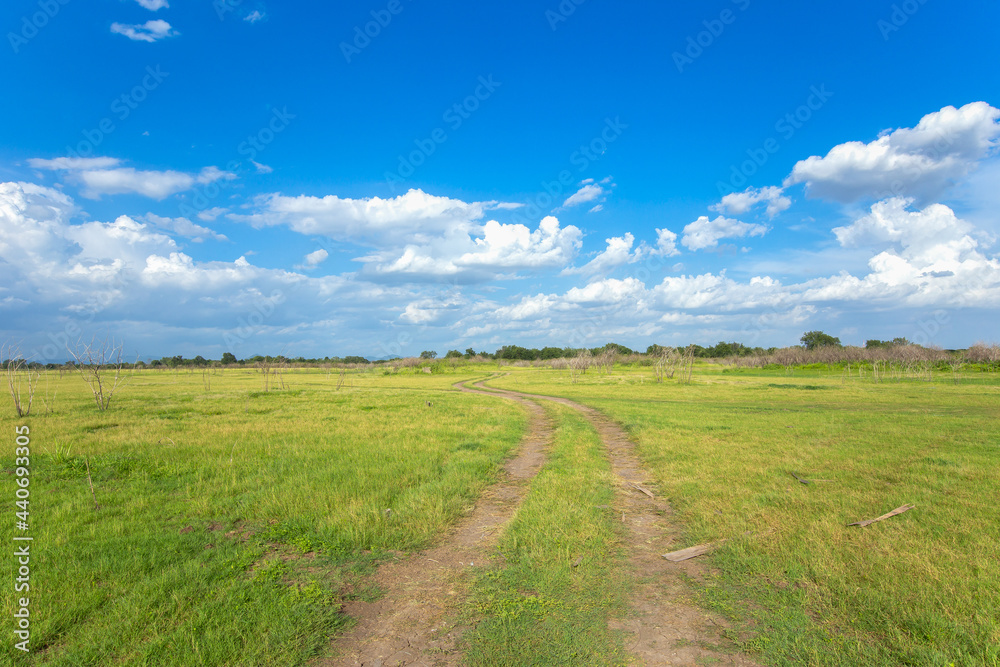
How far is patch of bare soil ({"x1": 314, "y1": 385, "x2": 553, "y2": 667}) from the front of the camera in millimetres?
4070

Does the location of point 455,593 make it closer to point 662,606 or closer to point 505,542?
point 505,542

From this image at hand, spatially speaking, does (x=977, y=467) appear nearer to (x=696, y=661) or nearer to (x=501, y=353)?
(x=696, y=661)

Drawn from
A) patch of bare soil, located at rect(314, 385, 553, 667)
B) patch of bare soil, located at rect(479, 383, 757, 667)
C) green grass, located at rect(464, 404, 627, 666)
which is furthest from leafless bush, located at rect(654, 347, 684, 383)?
patch of bare soil, located at rect(314, 385, 553, 667)

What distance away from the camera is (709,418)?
1841 cm

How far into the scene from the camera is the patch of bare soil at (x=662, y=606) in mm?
3959

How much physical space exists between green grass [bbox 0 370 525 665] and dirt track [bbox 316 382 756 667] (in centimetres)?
35

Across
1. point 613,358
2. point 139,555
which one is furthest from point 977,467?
point 613,358

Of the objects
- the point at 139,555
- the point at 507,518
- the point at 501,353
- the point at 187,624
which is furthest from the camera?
the point at 501,353

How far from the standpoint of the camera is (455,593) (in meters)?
5.14

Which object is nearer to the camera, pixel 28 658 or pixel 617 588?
pixel 28 658

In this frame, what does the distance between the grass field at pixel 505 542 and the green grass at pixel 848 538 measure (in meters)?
0.03

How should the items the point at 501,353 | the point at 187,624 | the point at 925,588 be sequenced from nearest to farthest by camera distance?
the point at 187,624, the point at 925,588, the point at 501,353

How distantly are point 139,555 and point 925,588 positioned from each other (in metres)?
8.95

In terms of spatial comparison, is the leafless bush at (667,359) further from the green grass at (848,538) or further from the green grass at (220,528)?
the green grass at (220,528)
